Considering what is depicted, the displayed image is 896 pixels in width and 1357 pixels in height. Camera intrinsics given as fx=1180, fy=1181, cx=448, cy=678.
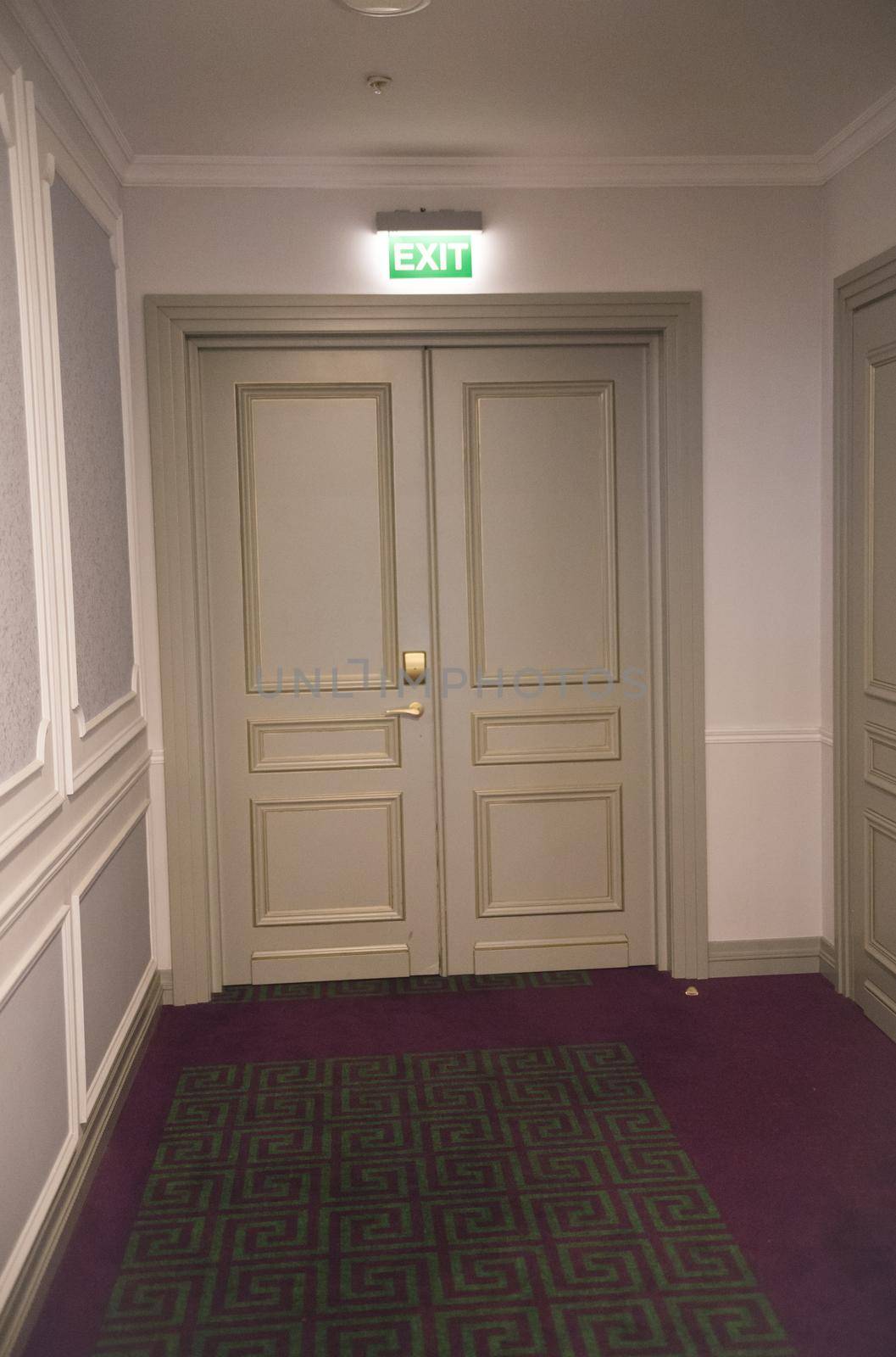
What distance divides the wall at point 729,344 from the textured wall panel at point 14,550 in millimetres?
1436

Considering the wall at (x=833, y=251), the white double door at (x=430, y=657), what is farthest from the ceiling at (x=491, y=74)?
the white double door at (x=430, y=657)

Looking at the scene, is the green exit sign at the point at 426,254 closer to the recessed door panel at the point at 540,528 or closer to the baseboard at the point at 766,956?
the recessed door panel at the point at 540,528

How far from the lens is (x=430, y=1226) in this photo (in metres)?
2.72

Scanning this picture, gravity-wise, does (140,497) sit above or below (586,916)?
above

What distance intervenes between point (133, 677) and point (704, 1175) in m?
2.26

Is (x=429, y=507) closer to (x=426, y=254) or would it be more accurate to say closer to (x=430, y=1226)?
(x=426, y=254)

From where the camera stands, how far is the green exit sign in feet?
13.0

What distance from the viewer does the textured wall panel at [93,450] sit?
9.98ft

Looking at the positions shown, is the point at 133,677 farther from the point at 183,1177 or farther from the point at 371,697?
the point at 183,1177

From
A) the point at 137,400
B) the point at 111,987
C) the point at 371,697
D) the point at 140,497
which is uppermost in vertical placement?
the point at 137,400

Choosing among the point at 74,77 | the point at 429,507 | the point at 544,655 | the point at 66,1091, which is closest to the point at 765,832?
the point at 544,655

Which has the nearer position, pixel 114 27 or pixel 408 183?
pixel 114 27

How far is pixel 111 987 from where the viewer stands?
131 inches

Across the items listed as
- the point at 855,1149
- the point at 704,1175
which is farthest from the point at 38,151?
the point at 855,1149
